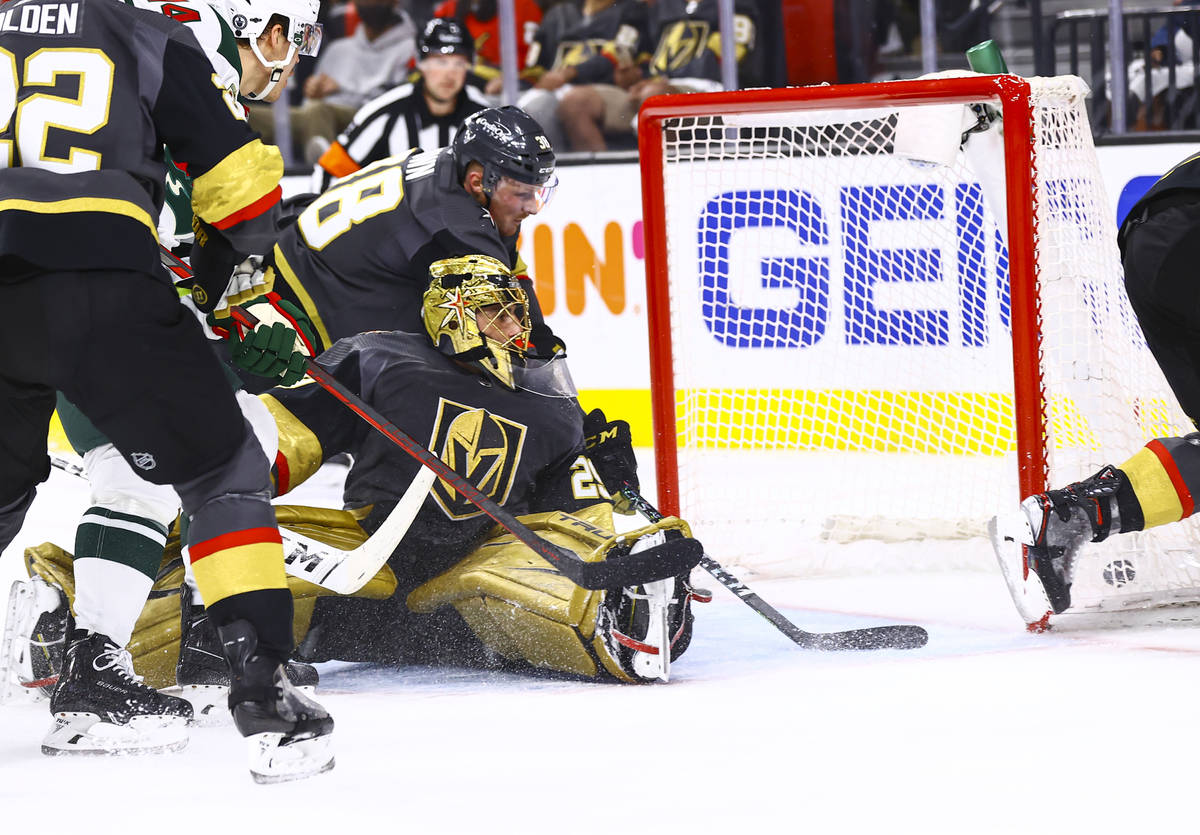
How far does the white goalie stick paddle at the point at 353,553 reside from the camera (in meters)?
2.48

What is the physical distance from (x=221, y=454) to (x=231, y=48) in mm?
547

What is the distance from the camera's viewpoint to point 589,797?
1.93 m

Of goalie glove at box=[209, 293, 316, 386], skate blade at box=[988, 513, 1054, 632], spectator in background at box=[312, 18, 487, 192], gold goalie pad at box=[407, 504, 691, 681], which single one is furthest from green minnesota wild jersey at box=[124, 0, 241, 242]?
spectator in background at box=[312, 18, 487, 192]

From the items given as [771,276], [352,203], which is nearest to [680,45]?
[771,276]

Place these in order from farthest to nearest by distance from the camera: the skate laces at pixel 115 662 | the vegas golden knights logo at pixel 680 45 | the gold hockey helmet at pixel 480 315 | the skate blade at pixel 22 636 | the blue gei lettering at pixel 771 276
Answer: the vegas golden knights logo at pixel 680 45 < the blue gei lettering at pixel 771 276 < the gold hockey helmet at pixel 480 315 < the skate blade at pixel 22 636 < the skate laces at pixel 115 662

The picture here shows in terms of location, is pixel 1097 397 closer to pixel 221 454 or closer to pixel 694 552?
pixel 694 552

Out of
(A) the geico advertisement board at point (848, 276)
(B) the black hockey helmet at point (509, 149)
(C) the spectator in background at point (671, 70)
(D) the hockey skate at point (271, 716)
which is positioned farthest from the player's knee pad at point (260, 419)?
(C) the spectator in background at point (671, 70)

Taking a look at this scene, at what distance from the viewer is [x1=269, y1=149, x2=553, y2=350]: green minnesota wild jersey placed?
3020 millimetres

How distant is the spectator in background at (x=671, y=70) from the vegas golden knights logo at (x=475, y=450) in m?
2.58

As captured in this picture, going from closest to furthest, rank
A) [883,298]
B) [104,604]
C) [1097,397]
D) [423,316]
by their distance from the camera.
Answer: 1. [104,604]
2. [423,316]
3. [1097,397]
4. [883,298]

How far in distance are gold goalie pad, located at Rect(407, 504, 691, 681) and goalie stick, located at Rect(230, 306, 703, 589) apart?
61 millimetres

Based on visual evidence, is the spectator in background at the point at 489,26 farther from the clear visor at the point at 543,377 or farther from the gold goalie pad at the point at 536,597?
the gold goalie pad at the point at 536,597

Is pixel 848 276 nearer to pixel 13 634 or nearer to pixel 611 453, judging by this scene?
pixel 611 453

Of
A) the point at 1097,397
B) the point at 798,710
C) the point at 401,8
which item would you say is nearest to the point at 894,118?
the point at 1097,397
